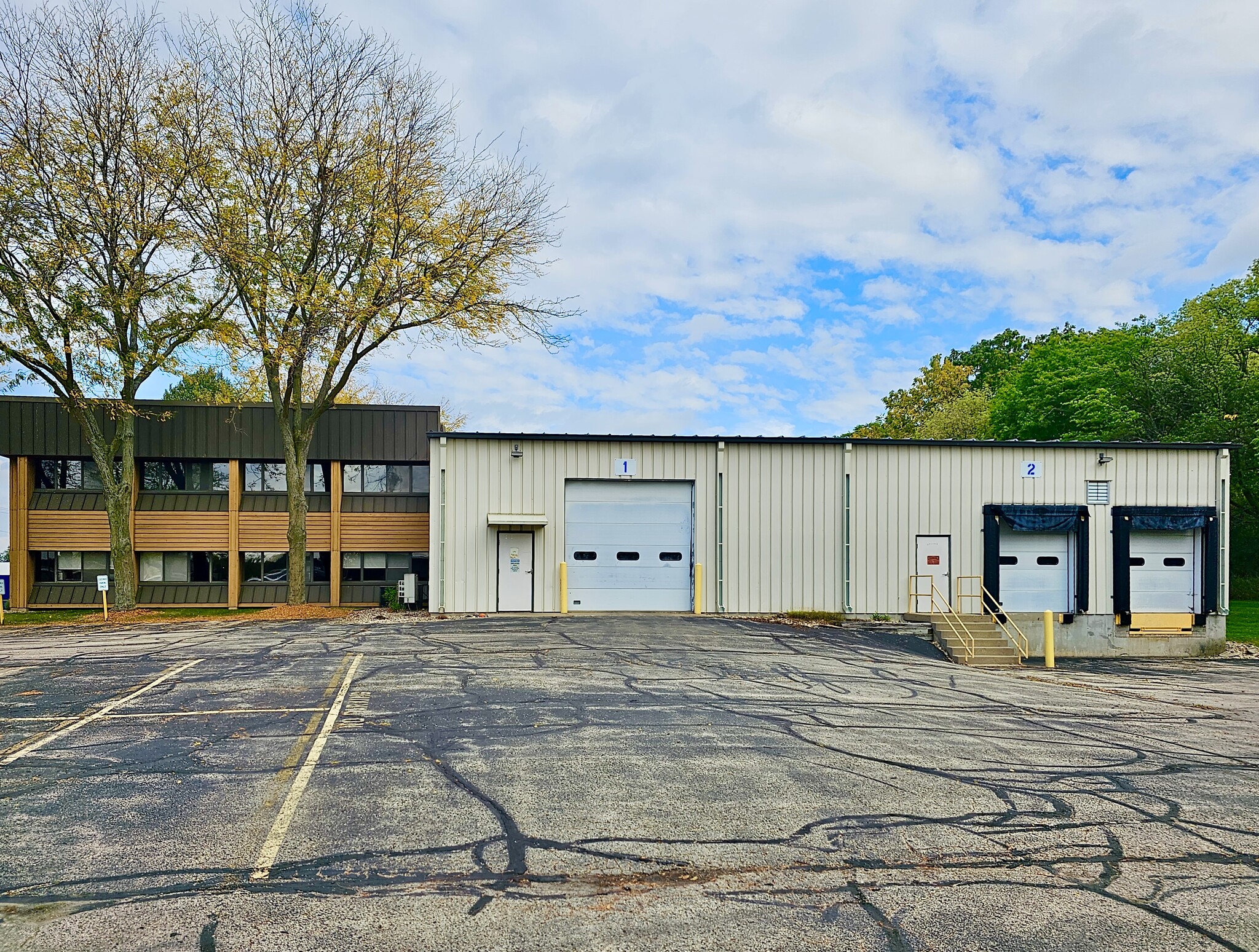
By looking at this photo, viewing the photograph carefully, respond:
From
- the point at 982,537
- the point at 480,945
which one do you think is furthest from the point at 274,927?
the point at 982,537

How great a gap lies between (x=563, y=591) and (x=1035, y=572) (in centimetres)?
1234

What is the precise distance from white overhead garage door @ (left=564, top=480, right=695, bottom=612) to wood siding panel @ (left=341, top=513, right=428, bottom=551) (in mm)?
9305

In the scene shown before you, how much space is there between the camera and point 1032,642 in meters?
21.6

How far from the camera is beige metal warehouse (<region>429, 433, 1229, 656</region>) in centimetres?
2088

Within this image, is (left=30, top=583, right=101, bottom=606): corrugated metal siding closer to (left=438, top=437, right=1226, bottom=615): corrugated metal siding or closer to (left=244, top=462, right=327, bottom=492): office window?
(left=244, top=462, right=327, bottom=492): office window

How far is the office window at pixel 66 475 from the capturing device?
2795 cm

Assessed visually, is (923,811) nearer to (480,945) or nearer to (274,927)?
(480,945)

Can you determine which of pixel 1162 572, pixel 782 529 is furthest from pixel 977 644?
pixel 1162 572

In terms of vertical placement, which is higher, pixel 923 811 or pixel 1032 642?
pixel 923 811

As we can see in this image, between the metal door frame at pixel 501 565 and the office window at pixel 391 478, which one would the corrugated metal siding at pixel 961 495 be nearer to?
the metal door frame at pixel 501 565

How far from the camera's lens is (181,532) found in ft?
91.6

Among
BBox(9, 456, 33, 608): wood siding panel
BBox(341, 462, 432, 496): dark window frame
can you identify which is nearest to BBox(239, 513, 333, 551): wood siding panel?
BBox(341, 462, 432, 496): dark window frame

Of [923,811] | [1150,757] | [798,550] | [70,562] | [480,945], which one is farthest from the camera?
[70,562]

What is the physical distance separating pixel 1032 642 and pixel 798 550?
649 centimetres
